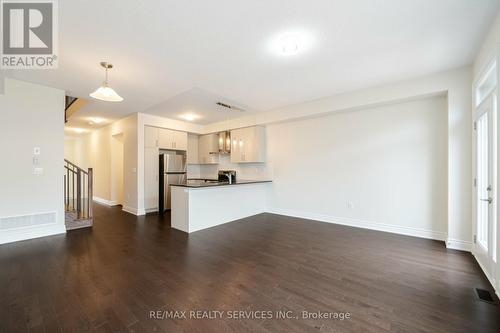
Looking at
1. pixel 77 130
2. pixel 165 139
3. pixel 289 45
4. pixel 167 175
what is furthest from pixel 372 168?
pixel 77 130

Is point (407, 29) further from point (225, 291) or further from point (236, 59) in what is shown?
A: point (225, 291)

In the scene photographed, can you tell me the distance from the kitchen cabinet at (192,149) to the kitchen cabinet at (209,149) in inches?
8.8

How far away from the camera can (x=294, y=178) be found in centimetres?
557

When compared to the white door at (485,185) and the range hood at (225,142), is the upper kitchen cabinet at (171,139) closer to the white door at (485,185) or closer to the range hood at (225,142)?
the range hood at (225,142)

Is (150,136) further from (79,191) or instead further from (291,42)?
(291,42)

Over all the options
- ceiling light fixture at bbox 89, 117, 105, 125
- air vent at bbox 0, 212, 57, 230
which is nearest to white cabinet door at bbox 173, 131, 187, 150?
ceiling light fixture at bbox 89, 117, 105, 125

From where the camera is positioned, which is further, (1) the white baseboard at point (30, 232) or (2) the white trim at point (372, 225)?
(2) the white trim at point (372, 225)

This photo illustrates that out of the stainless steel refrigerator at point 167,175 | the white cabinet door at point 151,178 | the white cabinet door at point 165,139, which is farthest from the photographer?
the white cabinet door at point 165,139

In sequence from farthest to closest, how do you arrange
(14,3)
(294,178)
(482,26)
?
1. (294,178)
2. (482,26)
3. (14,3)

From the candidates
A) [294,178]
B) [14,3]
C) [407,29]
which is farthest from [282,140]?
[14,3]

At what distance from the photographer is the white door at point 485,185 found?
2.35m

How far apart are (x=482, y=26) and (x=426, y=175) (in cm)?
238

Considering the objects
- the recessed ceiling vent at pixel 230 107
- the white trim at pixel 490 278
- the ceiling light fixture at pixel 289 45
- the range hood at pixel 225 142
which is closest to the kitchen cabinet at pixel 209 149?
the range hood at pixel 225 142

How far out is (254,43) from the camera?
8.54 feet
